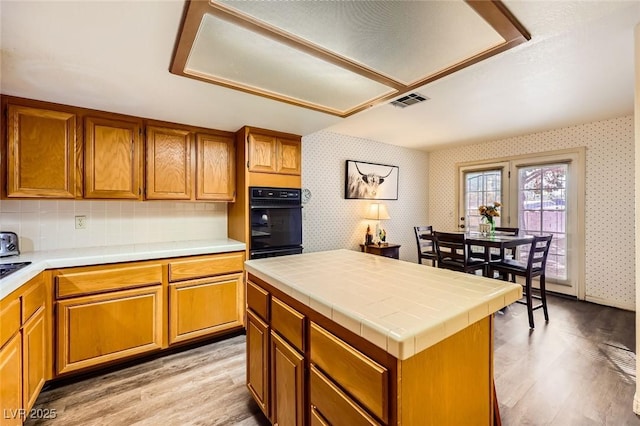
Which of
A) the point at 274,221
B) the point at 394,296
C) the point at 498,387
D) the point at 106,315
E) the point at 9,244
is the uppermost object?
the point at 274,221

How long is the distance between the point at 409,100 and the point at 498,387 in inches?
99.7

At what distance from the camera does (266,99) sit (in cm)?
220

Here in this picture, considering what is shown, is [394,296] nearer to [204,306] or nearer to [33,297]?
[204,306]

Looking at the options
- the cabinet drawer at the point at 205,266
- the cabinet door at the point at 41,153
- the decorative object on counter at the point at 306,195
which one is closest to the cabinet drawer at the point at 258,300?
the cabinet drawer at the point at 205,266

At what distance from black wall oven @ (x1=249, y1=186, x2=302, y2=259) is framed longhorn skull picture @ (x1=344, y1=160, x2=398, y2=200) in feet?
4.26

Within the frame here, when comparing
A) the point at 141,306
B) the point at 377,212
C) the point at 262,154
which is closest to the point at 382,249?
the point at 377,212

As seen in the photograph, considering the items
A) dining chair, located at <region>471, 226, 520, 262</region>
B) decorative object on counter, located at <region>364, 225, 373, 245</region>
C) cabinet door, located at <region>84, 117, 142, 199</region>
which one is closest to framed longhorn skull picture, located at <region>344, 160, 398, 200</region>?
decorative object on counter, located at <region>364, 225, 373, 245</region>

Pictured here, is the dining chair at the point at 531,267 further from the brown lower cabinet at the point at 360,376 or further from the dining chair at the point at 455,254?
the brown lower cabinet at the point at 360,376

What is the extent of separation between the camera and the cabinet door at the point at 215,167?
2877 millimetres

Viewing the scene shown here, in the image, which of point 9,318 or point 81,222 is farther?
point 81,222

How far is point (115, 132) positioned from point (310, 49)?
2.00m

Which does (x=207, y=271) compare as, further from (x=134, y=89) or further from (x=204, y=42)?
(x=204, y=42)

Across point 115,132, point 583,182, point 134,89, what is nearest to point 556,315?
point 583,182

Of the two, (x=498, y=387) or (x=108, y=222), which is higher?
(x=108, y=222)
